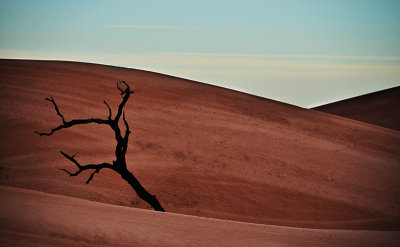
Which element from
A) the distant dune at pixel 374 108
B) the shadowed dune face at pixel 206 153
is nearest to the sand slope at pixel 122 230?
the shadowed dune face at pixel 206 153

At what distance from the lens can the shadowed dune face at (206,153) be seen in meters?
18.7

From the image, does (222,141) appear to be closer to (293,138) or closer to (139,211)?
(293,138)

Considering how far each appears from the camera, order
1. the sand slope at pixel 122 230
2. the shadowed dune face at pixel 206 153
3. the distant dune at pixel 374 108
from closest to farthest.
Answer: the sand slope at pixel 122 230
the shadowed dune face at pixel 206 153
the distant dune at pixel 374 108

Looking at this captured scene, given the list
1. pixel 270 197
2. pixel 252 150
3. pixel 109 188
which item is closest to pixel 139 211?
pixel 109 188

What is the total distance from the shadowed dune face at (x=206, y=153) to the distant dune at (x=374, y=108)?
2405cm

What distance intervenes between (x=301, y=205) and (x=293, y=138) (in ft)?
29.9

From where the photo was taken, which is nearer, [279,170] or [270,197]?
[270,197]

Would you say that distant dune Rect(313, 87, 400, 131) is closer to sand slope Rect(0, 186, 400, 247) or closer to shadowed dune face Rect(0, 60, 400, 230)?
shadowed dune face Rect(0, 60, 400, 230)

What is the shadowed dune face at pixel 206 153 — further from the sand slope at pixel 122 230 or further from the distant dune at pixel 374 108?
the distant dune at pixel 374 108

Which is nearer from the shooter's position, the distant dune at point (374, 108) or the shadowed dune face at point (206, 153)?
the shadowed dune face at point (206, 153)

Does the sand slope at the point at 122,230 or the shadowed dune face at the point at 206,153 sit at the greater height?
the shadowed dune face at the point at 206,153

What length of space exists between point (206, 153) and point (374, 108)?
47172 millimetres

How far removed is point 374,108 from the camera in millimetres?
65125

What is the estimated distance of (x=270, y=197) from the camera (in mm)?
19891
